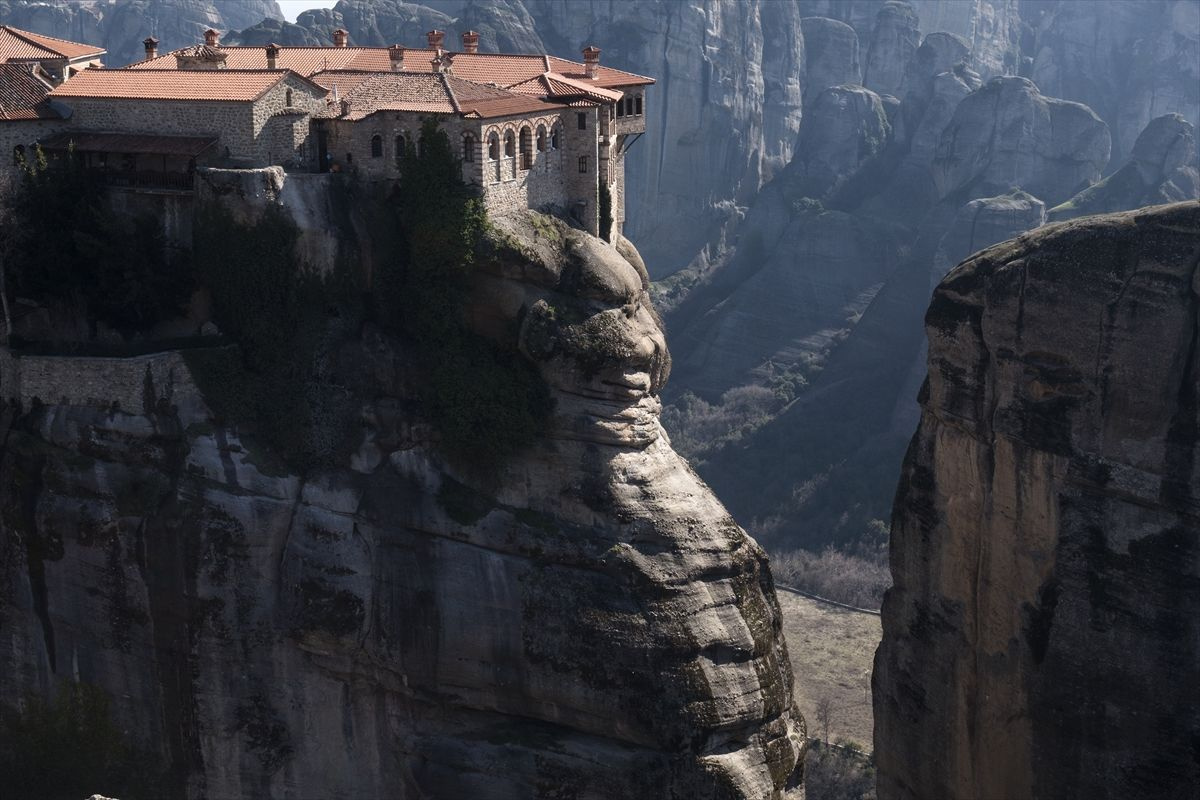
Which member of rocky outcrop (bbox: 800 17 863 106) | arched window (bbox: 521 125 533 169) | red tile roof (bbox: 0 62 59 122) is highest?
red tile roof (bbox: 0 62 59 122)

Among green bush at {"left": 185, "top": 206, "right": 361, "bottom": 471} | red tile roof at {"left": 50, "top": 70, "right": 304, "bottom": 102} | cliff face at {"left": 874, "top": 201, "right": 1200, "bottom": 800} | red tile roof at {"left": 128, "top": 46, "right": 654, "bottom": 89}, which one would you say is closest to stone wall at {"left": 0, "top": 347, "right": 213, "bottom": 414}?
green bush at {"left": 185, "top": 206, "right": 361, "bottom": 471}

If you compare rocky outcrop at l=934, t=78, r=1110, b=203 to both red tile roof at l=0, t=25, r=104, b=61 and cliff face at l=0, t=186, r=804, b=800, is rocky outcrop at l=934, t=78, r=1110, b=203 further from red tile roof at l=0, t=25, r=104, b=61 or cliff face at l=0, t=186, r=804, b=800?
cliff face at l=0, t=186, r=804, b=800

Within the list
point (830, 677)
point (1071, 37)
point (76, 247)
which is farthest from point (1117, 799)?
point (1071, 37)

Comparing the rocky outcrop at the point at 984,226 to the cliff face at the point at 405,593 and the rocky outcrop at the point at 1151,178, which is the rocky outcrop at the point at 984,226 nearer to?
the rocky outcrop at the point at 1151,178

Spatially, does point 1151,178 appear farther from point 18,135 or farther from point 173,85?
point 18,135

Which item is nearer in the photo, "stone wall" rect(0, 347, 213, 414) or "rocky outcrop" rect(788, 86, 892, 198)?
"stone wall" rect(0, 347, 213, 414)

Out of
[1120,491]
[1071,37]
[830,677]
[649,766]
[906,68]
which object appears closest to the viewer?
[1120,491]

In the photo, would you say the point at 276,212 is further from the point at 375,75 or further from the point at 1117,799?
the point at 1117,799

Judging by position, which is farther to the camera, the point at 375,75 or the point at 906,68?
the point at 906,68
